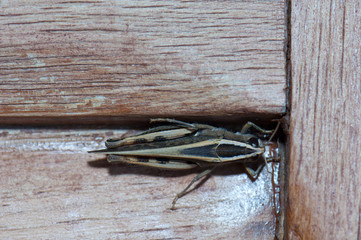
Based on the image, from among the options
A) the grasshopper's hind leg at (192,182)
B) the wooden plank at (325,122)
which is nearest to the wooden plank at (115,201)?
the grasshopper's hind leg at (192,182)

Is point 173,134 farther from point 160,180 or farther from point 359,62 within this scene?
point 359,62

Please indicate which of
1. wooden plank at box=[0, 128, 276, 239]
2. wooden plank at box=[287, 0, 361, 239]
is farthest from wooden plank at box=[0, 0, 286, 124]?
wooden plank at box=[0, 128, 276, 239]

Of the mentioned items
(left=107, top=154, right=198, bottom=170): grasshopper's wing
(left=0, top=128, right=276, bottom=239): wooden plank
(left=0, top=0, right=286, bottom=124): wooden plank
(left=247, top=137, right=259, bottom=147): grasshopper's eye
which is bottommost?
(left=0, top=128, right=276, bottom=239): wooden plank

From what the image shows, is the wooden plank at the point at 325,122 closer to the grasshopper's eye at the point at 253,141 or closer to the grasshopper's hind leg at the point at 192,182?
the grasshopper's eye at the point at 253,141

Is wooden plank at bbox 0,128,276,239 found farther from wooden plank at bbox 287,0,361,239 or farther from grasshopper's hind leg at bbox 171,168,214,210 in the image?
wooden plank at bbox 287,0,361,239

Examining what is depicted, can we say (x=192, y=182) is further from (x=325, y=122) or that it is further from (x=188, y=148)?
(x=325, y=122)

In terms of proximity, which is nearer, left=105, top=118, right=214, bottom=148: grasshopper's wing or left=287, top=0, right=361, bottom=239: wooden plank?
left=287, top=0, right=361, bottom=239: wooden plank
